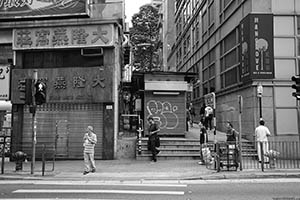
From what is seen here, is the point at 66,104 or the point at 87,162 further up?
the point at 66,104

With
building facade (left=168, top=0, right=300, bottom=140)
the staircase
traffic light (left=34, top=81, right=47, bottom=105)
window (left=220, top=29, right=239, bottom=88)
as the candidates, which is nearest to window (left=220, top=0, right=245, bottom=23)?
building facade (left=168, top=0, right=300, bottom=140)

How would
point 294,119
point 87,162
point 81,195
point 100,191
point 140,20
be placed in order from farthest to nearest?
point 140,20, point 294,119, point 87,162, point 100,191, point 81,195

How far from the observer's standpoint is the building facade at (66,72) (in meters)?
17.7

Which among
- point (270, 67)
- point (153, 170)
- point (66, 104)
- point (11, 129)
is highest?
point (270, 67)

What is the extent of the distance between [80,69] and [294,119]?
10945 mm

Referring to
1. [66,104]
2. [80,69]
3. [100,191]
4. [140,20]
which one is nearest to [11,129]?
[66,104]

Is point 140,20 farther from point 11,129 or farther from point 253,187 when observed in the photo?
point 253,187

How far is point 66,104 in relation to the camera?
18016 millimetres

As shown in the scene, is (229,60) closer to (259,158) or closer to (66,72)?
(259,158)

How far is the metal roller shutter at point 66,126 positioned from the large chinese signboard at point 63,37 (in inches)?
125

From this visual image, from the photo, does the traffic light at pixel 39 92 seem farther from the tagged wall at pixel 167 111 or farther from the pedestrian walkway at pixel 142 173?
the tagged wall at pixel 167 111

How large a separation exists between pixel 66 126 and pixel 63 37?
4624mm

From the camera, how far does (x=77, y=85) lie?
17797mm

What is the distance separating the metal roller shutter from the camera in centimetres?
1775
